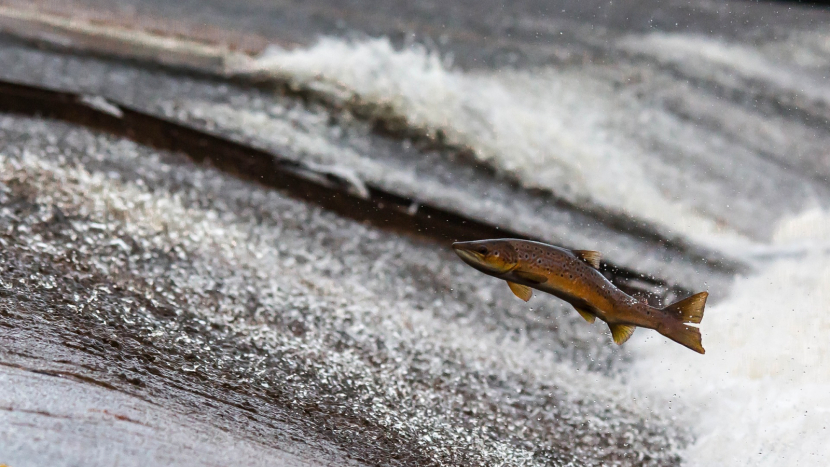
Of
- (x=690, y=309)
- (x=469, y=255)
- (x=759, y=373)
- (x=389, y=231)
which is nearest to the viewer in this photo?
(x=469, y=255)

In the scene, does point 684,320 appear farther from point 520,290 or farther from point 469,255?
point 469,255

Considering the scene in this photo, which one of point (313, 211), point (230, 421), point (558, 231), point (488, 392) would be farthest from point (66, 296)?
point (558, 231)

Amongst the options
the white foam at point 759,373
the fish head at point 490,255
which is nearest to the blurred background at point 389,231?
the white foam at point 759,373

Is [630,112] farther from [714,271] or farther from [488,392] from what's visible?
[488,392]

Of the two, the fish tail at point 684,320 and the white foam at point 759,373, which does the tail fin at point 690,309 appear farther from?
the white foam at point 759,373

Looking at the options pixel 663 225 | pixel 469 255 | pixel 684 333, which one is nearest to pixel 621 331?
Answer: pixel 684 333

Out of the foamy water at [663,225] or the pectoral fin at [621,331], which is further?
the foamy water at [663,225]
